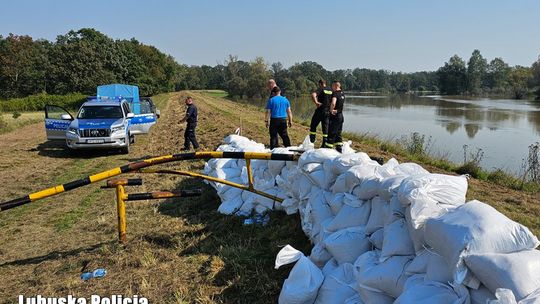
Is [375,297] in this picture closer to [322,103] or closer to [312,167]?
[312,167]

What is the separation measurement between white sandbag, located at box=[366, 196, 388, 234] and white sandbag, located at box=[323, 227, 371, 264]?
88 mm

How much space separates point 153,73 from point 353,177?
249ft

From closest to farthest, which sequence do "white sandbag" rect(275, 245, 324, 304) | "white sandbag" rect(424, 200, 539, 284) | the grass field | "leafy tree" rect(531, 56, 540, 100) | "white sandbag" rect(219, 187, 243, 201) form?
"white sandbag" rect(424, 200, 539, 284) → "white sandbag" rect(275, 245, 324, 304) → the grass field → "white sandbag" rect(219, 187, 243, 201) → "leafy tree" rect(531, 56, 540, 100)

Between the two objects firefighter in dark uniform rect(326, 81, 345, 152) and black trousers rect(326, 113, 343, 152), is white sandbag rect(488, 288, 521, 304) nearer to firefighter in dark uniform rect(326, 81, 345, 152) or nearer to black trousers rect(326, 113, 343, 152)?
firefighter in dark uniform rect(326, 81, 345, 152)

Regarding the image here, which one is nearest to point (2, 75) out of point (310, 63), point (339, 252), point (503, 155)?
point (503, 155)

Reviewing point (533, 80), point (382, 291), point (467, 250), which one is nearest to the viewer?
point (467, 250)

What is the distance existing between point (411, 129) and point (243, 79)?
2284 inches

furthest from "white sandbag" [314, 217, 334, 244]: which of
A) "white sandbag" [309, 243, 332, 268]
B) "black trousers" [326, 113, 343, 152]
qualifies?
"black trousers" [326, 113, 343, 152]

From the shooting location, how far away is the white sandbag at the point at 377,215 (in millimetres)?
3320

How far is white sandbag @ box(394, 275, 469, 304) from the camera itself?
2.10m

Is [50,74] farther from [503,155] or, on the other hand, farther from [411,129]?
[503,155]

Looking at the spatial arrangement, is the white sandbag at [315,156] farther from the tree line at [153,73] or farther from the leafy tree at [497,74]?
the leafy tree at [497,74]

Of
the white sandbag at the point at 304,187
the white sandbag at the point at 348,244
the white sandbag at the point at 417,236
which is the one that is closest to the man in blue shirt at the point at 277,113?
the white sandbag at the point at 304,187

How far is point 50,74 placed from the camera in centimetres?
4356
